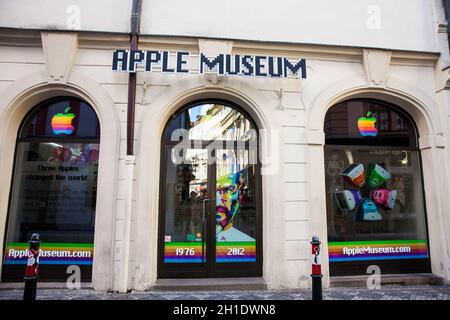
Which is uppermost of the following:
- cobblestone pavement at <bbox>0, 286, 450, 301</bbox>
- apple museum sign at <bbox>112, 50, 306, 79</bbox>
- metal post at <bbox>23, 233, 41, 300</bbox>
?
apple museum sign at <bbox>112, 50, 306, 79</bbox>

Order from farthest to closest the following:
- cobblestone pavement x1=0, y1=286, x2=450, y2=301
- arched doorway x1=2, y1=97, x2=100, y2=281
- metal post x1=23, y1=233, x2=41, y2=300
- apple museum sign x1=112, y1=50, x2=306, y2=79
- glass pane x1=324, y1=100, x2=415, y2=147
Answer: glass pane x1=324, y1=100, x2=415, y2=147 → arched doorway x1=2, y1=97, x2=100, y2=281 → apple museum sign x1=112, y1=50, x2=306, y2=79 → cobblestone pavement x1=0, y1=286, x2=450, y2=301 → metal post x1=23, y1=233, x2=41, y2=300

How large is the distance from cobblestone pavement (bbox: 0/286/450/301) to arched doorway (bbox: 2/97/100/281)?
493mm

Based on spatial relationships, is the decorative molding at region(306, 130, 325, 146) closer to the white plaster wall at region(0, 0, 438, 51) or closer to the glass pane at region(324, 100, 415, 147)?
the glass pane at region(324, 100, 415, 147)

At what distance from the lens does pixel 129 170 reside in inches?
209

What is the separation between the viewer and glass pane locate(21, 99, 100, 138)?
5.83m

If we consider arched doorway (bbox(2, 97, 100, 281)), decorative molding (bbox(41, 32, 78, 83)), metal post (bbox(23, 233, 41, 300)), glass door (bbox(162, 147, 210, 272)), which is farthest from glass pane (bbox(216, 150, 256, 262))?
decorative molding (bbox(41, 32, 78, 83))

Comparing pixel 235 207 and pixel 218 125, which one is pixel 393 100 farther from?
pixel 235 207

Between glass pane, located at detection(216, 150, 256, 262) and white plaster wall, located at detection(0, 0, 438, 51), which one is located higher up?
white plaster wall, located at detection(0, 0, 438, 51)

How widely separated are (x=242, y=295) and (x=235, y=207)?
5.27 ft

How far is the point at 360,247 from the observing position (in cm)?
593

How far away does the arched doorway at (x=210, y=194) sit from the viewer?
5.68 meters
